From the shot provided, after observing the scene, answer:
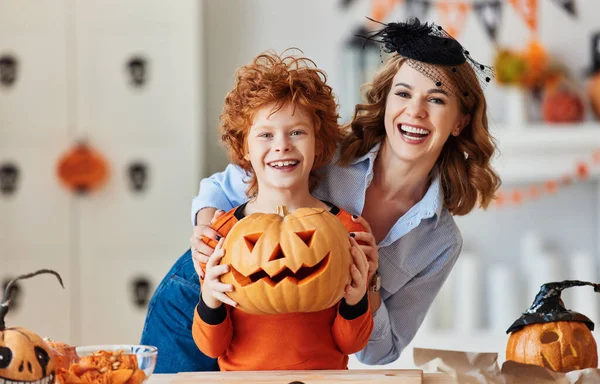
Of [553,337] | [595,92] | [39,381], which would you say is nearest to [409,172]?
[553,337]

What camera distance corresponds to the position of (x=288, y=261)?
115 cm

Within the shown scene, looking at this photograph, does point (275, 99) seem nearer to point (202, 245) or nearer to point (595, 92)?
point (202, 245)

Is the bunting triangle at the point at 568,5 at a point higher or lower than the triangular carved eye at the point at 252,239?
higher

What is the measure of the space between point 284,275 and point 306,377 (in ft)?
0.50

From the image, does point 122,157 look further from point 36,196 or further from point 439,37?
point 439,37

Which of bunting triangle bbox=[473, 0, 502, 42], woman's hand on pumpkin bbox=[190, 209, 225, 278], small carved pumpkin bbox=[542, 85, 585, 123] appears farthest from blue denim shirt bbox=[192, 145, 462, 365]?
bunting triangle bbox=[473, 0, 502, 42]

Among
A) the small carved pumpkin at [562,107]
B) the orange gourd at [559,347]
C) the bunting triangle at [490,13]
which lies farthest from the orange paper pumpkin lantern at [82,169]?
the orange gourd at [559,347]

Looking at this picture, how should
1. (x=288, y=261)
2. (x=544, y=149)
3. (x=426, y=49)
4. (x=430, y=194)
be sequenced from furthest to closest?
(x=544, y=149) < (x=430, y=194) < (x=426, y=49) < (x=288, y=261)

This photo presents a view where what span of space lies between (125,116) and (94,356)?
99.1 inches

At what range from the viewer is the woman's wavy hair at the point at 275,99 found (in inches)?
53.7

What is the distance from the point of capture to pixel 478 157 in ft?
5.43

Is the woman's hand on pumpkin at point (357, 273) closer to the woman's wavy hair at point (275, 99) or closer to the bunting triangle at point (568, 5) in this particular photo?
the woman's wavy hair at point (275, 99)

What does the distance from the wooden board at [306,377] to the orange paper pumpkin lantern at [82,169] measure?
2.38 m

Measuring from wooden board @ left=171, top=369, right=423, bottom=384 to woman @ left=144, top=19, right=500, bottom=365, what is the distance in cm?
36
